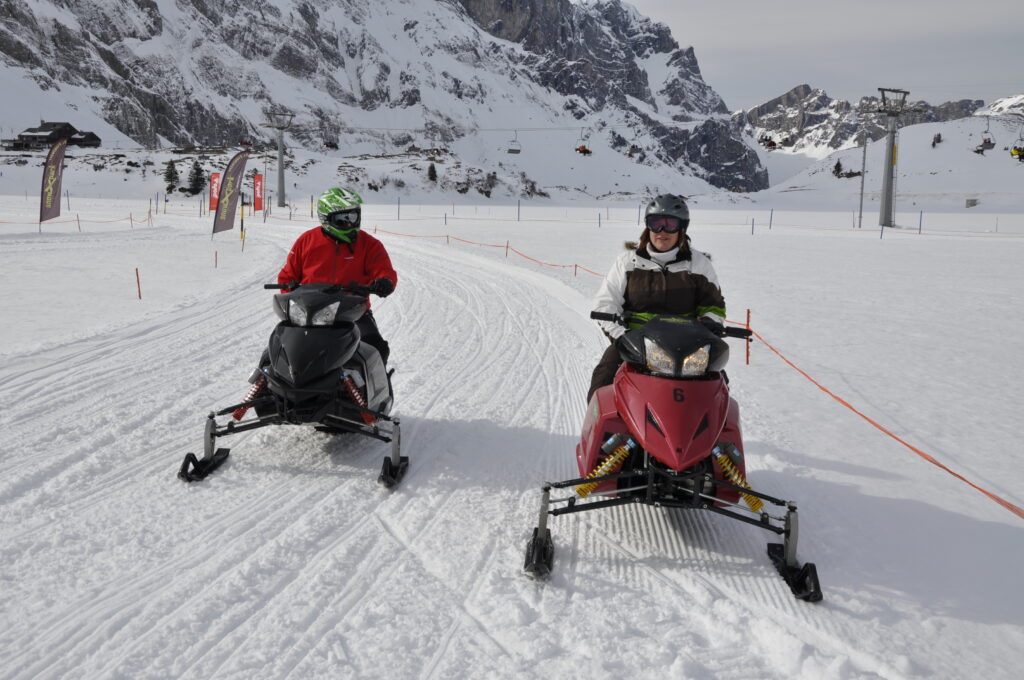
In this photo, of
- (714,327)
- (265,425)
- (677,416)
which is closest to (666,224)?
(714,327)

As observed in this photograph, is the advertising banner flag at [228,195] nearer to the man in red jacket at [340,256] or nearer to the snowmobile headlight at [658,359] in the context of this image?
the man in red jacket at [340,256]

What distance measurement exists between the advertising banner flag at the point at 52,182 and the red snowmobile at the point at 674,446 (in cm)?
2547

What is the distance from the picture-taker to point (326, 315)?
4.37 meters

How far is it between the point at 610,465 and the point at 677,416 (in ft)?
1.64

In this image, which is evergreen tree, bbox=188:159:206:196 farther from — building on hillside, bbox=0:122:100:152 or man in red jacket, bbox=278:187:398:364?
man in red jacket, bbox=278:187:398:364

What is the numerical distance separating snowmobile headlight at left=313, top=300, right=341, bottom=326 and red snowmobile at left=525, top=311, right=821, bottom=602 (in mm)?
1921

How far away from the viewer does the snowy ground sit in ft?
9.00

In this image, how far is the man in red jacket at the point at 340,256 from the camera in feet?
16.4

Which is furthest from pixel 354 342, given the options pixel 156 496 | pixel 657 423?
pixel 657 423

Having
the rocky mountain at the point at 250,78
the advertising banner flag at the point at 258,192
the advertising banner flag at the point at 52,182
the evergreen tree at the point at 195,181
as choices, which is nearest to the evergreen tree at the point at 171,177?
the evergreen tree at the point at 195,181

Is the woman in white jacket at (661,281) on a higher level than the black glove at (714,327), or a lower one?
higher

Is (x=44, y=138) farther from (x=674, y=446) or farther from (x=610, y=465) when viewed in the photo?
(x=674, y=446)

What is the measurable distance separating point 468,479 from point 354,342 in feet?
4.00

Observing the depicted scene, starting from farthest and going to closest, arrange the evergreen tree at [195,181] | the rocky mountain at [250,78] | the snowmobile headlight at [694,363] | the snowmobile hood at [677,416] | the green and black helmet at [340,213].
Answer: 1. the rocky mountain at [250,78]
2. the evergreen tree at [195,181]
3. the green and black helmet at [340,213]
4. the snowmobile headlight at [694,363]
5. the snowmobile hood at [677,416]
